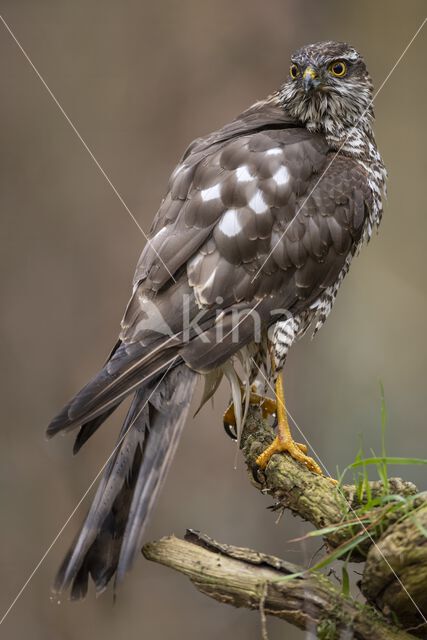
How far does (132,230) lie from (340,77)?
185cm

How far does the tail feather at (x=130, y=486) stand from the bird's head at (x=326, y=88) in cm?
129

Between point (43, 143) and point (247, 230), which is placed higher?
point (43, 143)

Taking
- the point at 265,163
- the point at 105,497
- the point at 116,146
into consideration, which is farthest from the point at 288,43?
the point at 105,497

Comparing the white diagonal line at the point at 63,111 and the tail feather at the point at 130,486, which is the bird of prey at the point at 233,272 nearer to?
the tail feather at the point at 130,486

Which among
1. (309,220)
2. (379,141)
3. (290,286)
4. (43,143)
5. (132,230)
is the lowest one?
(290,286)

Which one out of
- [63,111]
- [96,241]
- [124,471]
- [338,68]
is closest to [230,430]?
[124,471]

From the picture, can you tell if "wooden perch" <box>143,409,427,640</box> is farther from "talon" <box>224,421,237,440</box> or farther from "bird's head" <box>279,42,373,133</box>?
"bird's head" <box>279,42,373,133</box>

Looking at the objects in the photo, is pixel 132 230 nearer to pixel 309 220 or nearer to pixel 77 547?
pixel 309 220

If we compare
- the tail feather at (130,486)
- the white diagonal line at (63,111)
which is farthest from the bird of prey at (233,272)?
the white diagonal line at (63,111)

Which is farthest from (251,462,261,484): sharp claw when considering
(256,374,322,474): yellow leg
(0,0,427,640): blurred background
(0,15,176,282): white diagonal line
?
(0,15,176,282): white diagonal line

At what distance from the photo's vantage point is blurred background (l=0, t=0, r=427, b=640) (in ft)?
16.7

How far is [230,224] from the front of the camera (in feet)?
9.96

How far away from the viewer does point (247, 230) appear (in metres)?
3.04

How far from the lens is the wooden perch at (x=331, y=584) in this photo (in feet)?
6.75
